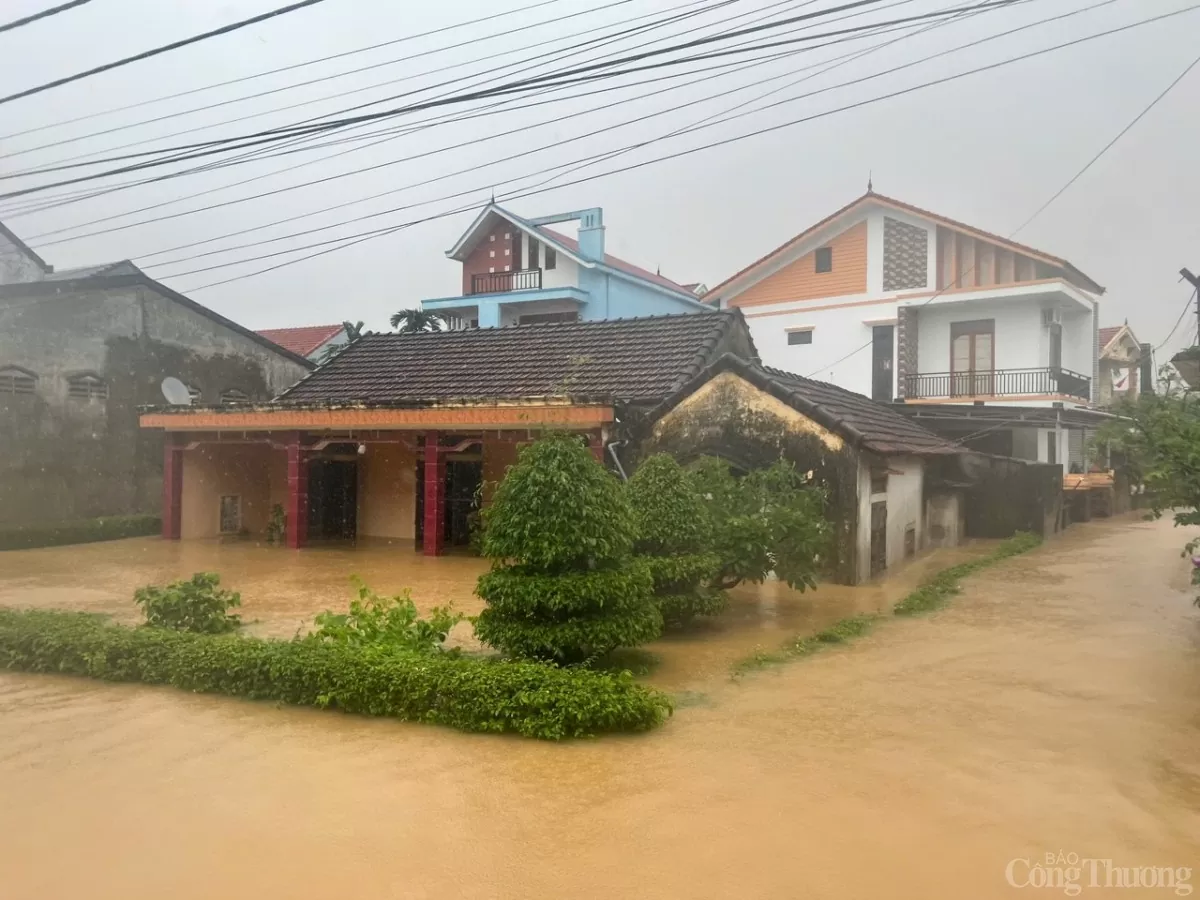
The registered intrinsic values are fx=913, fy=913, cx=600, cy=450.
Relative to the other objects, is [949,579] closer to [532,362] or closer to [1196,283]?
[1196,283]

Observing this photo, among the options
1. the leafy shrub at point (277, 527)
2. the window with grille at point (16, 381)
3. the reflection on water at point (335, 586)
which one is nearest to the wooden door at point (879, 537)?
the reflection on water at point (335, 586)

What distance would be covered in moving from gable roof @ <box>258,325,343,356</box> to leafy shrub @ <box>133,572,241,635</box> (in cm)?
2723

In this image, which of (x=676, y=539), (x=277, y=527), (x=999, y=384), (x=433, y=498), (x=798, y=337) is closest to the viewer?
(x=676, y=539)

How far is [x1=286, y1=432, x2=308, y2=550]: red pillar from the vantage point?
18.6 m

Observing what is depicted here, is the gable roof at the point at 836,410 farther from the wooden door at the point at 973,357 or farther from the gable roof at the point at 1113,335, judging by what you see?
the gable roof at the point at 1113,335

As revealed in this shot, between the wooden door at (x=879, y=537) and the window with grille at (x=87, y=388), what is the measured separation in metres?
17.5

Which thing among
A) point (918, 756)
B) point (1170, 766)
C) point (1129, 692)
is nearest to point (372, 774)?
point (918, 756)

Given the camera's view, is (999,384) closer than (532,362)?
No

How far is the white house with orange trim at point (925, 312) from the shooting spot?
25.4m

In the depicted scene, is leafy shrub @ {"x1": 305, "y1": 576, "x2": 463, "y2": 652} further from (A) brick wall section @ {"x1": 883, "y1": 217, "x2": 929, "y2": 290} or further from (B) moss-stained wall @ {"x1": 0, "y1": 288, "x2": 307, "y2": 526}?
(A) brick wall section @ {"x1": 883, "y1": 217, "x2": 929, "y2": 290}

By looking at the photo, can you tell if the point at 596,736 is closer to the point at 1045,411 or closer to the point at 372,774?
the point at 372,774

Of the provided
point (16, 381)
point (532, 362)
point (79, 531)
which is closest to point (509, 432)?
point (532, 362)

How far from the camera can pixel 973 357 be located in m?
26.6

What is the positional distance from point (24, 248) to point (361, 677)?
1178 inches
